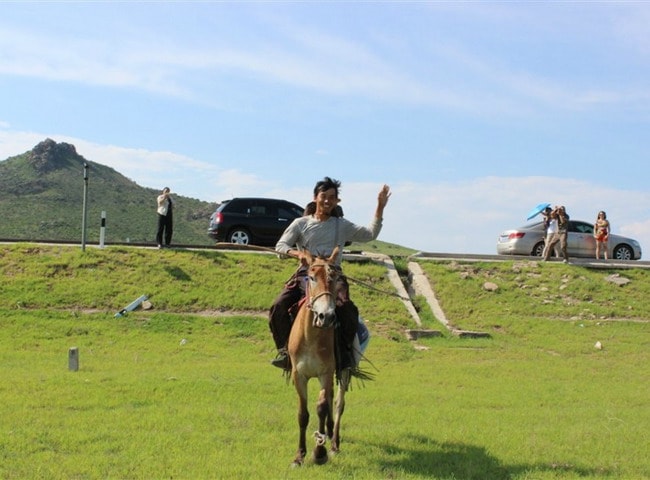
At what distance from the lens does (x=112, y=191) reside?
7750 cm

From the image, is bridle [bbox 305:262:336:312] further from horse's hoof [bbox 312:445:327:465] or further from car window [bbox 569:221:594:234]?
car window [bbox 569:221:594:234]

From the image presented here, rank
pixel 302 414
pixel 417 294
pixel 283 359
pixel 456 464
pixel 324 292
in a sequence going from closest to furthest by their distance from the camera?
pixel 324 292, pixel 456 464, pixel 302 414, pixel 283 359, pixel 417 294

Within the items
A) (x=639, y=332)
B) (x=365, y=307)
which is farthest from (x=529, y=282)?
(x=365, y=307)

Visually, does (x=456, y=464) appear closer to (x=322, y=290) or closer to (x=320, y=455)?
(x=320, y=455)

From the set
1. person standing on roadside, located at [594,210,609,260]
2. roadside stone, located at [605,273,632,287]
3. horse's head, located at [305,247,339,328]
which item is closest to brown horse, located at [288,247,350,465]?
horse's head, located at [305,247,339,328]

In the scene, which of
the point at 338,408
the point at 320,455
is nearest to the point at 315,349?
the point at 320,455

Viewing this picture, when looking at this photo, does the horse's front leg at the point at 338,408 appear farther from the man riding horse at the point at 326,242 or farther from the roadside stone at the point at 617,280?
the roadside stone at the point at 617,280

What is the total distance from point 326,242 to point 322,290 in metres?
1.11

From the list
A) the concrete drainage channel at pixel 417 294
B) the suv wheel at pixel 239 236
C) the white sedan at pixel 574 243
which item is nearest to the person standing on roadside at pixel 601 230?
the white sedan at pixel 574 243

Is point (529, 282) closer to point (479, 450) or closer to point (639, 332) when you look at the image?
point (639, 332)

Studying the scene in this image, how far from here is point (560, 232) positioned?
995 inches

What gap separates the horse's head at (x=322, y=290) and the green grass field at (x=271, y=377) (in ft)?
5.10

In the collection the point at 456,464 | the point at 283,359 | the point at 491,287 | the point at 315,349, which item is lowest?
the point at 456,464

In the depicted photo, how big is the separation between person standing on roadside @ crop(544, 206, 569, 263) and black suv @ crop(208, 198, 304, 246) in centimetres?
930
